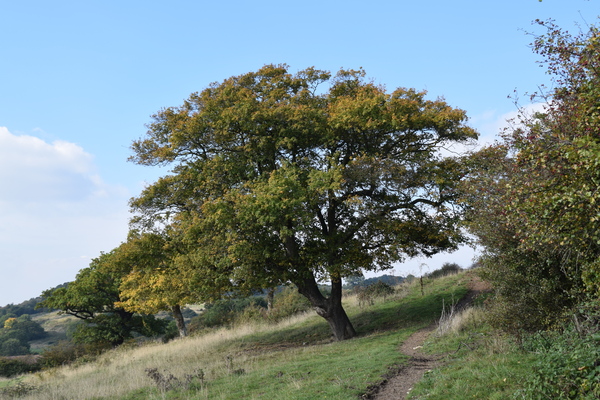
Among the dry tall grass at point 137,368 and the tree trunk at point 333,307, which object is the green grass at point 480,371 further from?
the tree trunk at point 333,307

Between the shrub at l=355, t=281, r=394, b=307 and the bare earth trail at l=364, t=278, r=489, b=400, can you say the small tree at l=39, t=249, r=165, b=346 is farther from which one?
the bare earth trail at l=364, t=278, r=489, b=400

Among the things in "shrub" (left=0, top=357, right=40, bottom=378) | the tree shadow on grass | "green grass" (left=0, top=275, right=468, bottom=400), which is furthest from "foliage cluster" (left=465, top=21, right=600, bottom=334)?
"shrub" (left=0, top=357, right=40, bottom=378)

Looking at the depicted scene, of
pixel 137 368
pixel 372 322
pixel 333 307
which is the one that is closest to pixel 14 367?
pixel 137 368

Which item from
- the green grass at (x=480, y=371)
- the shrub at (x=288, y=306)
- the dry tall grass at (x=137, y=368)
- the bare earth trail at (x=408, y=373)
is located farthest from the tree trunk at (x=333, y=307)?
the shrub at (x=288, y=306)

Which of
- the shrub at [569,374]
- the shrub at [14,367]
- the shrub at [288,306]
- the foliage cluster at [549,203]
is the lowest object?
the shrub at [14,367]

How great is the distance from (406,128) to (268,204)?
8.67m

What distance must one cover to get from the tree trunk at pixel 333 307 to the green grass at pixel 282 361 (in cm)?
96

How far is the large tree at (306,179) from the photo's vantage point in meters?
→ 20.0

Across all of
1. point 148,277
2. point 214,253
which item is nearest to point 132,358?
point 148,277

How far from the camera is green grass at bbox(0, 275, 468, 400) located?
1185 cm

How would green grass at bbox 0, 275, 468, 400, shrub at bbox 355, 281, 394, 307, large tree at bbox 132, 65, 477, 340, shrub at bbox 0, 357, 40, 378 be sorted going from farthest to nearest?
shrub at bbox 0, 357, 40, 378, shrub at bbox 355, 281, 394, 307, large tree at bbox 132, 65, 477, 340, green grass at bbox 0, 275, 468, 400

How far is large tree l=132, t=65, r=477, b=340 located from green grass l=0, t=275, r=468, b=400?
353 centimetres

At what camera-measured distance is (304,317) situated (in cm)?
3231

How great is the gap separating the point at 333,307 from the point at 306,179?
735cm
